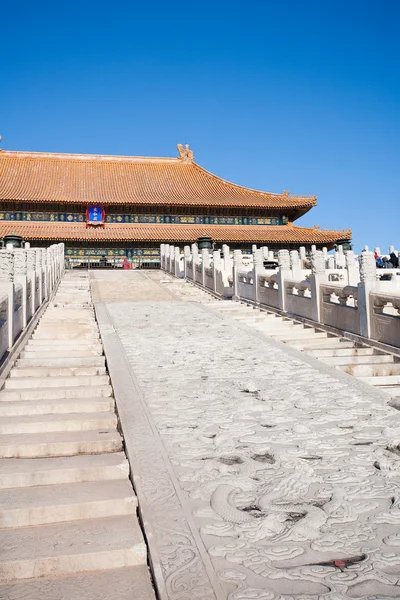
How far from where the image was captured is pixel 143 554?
8.52ft

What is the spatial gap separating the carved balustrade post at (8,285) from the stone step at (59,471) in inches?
146

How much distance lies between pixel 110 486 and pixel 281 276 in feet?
28.7

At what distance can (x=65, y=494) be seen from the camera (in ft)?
10.5

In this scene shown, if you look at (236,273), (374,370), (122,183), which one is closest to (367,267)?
(374,370)

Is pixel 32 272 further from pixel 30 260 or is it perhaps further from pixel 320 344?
pixel 320 344

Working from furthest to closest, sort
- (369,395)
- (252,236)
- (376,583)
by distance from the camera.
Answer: (252,236) → (369,395) → (376,583)

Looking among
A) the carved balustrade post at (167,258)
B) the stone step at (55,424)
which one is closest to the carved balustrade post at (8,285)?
the stone step at (55,424)

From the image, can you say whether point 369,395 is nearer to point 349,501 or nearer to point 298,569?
point 349,501

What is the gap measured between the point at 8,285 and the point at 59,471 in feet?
14.5

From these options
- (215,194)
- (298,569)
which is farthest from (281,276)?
(215,194)

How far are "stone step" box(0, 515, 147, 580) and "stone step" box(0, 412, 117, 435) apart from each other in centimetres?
146

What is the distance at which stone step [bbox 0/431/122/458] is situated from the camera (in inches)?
151

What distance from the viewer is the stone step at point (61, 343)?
24.9 feet

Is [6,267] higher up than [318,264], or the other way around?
[6,267]
